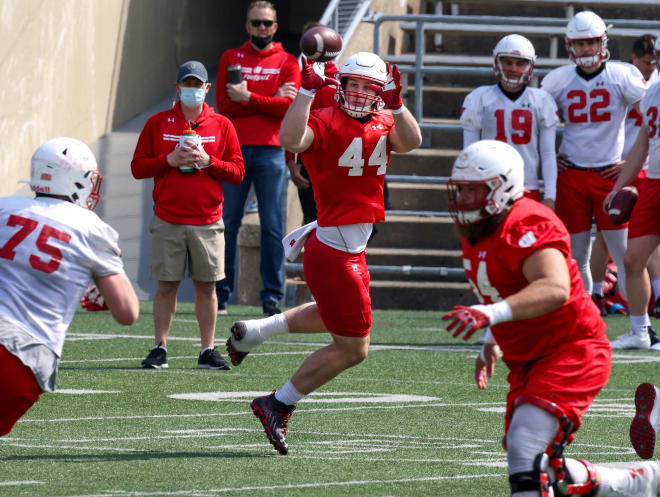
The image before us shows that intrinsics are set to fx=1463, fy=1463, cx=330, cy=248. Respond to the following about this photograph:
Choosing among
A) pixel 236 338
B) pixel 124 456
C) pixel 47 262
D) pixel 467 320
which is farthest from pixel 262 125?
pixel 467 320

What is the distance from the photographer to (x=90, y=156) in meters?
5.52

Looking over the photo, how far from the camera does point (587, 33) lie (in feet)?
34.8

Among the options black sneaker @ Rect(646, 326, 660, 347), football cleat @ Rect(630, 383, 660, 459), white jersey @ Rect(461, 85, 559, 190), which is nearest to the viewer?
football cleat @ Rect(630, 383, 660, 459)

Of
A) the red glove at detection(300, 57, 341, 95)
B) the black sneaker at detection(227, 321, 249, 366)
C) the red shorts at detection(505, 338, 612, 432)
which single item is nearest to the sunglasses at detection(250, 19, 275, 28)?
the red glove at detection(300, 57, 341, 95)

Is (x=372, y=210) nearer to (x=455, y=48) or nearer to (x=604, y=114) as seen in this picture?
(x=604, y=114)

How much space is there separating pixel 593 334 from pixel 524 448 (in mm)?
585

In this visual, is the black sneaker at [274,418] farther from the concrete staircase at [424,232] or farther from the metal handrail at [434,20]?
the metal handrail at [434,20]

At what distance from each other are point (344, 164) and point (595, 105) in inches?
177

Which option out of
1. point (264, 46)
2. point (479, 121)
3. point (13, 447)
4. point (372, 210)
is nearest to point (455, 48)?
point (264, 46)

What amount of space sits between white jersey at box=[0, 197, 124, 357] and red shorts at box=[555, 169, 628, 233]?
19.9ft

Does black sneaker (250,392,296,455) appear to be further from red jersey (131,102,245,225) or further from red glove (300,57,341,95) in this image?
red jersey (131,102,245,225)

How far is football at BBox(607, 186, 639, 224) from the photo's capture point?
925 cm

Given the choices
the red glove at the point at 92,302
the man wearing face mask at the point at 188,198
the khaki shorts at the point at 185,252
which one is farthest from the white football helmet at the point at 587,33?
the red glove at the point at 92,302

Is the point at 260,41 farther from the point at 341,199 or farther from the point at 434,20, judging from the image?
the point at 341,199
